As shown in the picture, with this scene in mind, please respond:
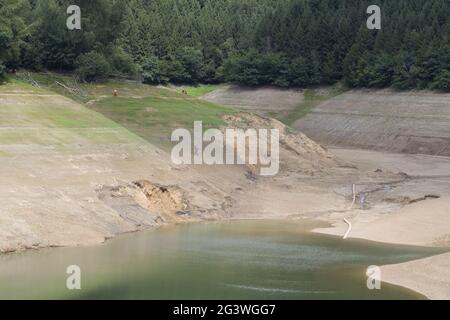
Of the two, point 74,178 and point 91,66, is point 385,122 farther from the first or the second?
point 74,178

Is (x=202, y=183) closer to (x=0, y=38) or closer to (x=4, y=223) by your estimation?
(x=4, y=223)

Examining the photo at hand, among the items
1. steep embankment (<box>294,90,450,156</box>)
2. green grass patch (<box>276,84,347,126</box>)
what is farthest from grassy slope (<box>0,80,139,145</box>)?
green grass patch (<box>276,84,347,126</box>)

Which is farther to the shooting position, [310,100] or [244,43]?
[244,43]

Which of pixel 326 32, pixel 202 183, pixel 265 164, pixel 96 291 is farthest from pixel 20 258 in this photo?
pixel 326 32

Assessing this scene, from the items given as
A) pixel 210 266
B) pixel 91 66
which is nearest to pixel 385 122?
pixel 91 66

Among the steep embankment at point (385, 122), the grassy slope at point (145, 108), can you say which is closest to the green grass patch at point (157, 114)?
the grassy slope at point (145, 108)

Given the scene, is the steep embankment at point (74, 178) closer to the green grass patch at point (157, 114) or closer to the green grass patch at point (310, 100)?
the green grass patch at point (157, 114)
